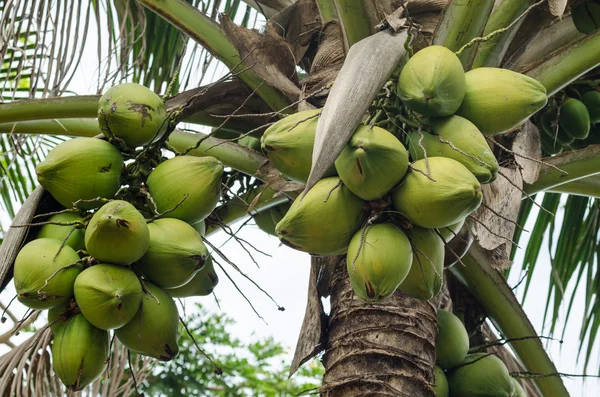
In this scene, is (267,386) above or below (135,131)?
below

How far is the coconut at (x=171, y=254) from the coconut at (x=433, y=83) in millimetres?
512

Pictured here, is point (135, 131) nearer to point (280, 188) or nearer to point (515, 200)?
point (280, 188)

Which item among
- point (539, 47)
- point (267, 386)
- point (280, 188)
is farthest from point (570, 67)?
point (267, 386)

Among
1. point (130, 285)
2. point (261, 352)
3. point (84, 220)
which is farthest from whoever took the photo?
point (261, 352)

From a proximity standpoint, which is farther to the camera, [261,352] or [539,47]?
[261,352]

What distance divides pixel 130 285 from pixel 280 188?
53 centimetres

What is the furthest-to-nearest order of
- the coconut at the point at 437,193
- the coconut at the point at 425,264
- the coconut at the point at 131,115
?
the coconut at the point at 131,115 < the coconut at the point at 425,264 < the coconut at the point at 437,193

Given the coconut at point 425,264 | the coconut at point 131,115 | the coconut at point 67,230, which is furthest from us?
the coconut at point 131,115

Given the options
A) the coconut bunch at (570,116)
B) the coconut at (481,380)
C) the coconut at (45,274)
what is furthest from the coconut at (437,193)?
the coconut bunch at (570,116)

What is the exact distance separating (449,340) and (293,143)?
946 mm

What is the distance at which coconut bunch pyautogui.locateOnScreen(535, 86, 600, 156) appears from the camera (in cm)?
246

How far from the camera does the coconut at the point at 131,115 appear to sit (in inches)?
63.9

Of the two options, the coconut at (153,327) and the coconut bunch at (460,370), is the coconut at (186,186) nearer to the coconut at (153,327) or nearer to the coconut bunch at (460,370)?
the coconut at (153,327)

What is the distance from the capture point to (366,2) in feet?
5.98
